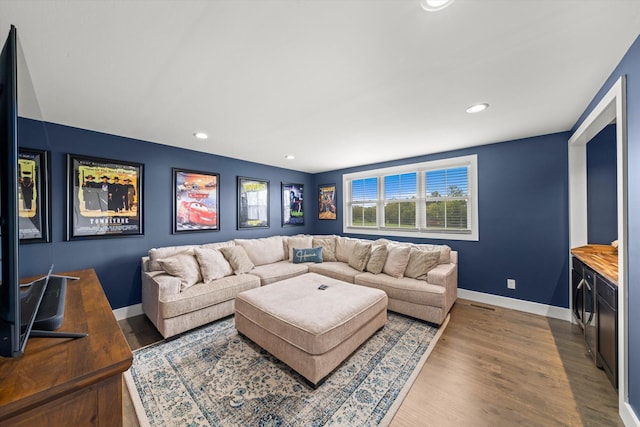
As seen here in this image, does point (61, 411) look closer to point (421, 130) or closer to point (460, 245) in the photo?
point (421, 130)

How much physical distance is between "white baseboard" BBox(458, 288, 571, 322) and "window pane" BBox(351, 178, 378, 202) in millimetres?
2269

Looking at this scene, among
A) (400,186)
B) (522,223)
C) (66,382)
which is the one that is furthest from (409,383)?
(400,186)

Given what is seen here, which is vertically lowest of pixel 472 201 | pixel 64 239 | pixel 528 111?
pixel 64 239

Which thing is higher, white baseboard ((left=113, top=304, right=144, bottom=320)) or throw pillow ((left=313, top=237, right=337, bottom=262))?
throw pillow ((left=313, top=237, right=337, bottom=262))

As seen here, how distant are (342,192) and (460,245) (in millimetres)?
2493

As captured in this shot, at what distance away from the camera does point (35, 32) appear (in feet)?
4.25

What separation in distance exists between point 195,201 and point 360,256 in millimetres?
2710

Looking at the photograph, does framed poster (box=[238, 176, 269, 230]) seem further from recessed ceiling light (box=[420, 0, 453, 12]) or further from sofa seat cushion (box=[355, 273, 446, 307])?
recessed ceiling light (box=[420, 0, 453, 12])

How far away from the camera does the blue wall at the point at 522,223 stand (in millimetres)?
2998

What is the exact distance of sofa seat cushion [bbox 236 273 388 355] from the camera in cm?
189

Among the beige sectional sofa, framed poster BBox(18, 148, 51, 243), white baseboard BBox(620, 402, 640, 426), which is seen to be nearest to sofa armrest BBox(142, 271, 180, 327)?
the beige sectional sofa

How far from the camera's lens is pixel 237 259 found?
11.4 ft

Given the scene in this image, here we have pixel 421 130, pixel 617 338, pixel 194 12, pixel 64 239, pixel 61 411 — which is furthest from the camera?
pixel 421 130

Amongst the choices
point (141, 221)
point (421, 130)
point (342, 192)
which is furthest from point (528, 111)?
point (141, 221)
